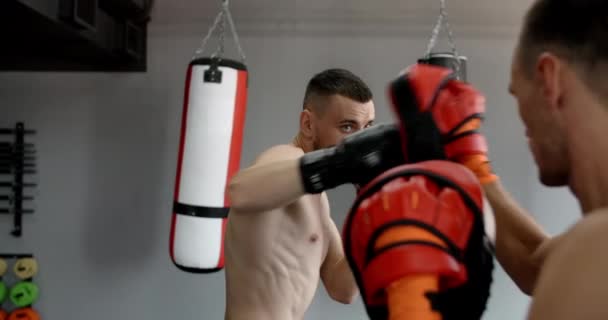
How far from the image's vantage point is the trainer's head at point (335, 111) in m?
1.82

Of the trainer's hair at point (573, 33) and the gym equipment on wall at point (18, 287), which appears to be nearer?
the trainer's hair at point (573, 33)

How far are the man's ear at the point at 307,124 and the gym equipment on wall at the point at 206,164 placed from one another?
3.87 ft

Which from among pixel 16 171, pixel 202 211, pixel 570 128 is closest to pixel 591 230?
pixel 570 128

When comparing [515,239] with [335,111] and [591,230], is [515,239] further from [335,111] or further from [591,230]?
[335,111]

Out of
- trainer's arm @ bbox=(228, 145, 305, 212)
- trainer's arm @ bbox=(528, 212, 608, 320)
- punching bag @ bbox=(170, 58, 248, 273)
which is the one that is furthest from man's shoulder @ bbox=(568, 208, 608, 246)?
punching bag @ bbox=(170, 58, 248, 273)

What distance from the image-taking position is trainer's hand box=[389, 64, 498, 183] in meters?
0.93

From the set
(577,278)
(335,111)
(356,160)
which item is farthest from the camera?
(335,111)

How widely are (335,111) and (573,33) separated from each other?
1130 mm

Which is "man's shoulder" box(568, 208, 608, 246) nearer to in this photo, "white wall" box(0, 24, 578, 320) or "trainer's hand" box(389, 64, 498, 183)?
"trainer's hand" box(389, 64, 498, 183)

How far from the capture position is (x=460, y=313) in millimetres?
815

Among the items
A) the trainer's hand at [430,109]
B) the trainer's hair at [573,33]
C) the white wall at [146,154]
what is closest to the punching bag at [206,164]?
the white wall at [146,154]

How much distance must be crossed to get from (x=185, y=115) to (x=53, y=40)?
100cm

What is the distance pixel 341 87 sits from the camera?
73.1 inches

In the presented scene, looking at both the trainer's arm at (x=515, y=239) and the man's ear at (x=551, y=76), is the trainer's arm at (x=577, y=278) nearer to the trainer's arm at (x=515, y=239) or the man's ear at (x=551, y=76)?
the man's ear at (x=551, y=76)
